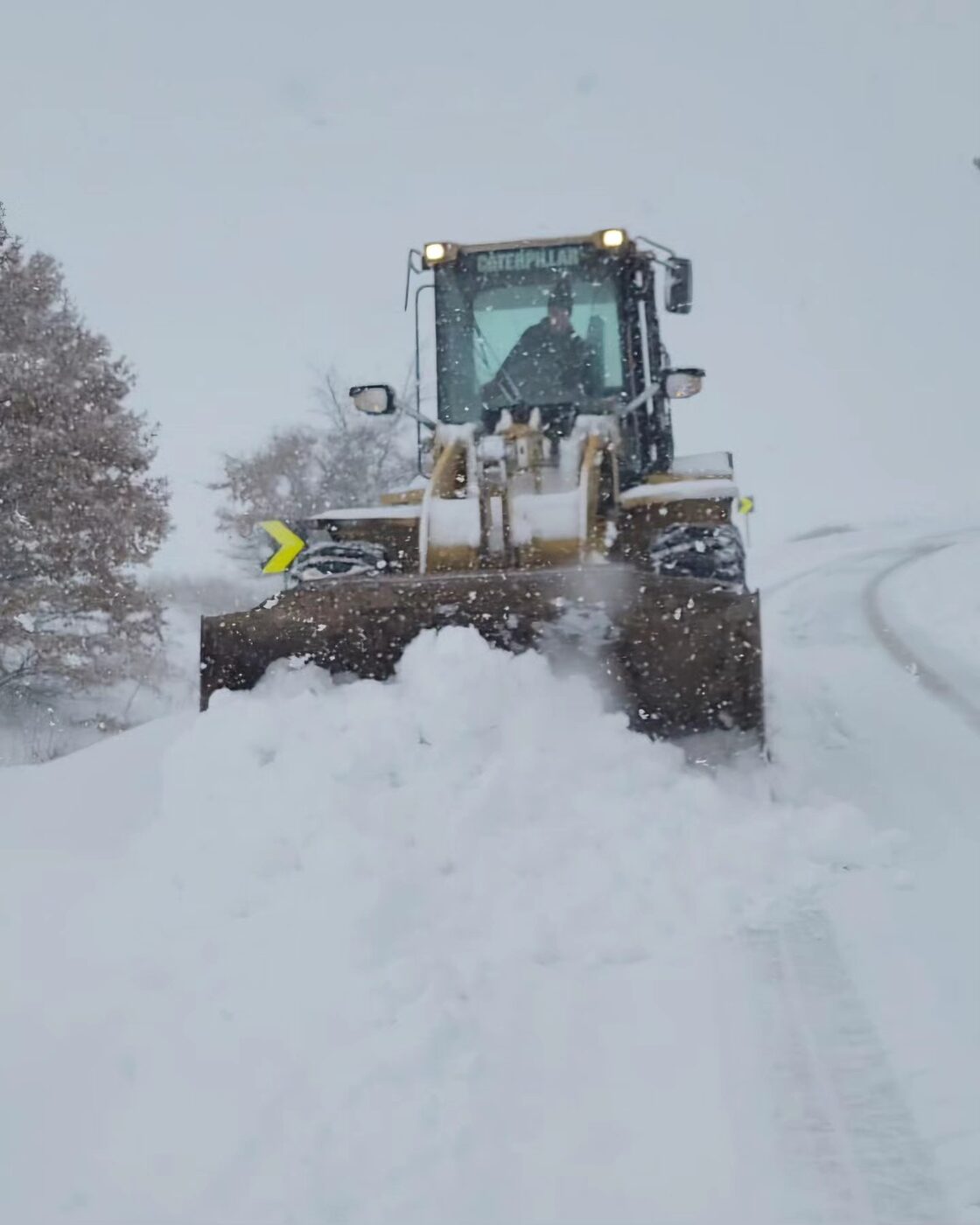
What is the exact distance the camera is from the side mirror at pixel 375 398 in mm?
7395

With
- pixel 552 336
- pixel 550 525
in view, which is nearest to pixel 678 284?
pixel 552 336

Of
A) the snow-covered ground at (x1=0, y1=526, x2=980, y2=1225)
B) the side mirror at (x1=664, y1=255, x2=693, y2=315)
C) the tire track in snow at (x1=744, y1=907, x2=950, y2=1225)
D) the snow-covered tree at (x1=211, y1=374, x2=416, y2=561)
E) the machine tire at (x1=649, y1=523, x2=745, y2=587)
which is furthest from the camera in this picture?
the snow-covered tree at (x1=211, y1=374, x2=416, y2=561)

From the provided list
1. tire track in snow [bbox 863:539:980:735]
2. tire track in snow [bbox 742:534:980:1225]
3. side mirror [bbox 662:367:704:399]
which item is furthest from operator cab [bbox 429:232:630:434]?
tire track in snow [bbox 742:534:980:1225]

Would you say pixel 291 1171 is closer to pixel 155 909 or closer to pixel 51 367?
pixel 155 909

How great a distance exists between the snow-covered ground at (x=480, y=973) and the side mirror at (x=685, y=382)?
2.79 m

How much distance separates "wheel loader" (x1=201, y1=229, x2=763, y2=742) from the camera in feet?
16.8

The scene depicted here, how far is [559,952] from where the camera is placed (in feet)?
11.3

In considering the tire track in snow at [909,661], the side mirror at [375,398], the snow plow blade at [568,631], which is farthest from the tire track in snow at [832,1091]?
the side mirror at [375,398]

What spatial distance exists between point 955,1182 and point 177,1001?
203 cm

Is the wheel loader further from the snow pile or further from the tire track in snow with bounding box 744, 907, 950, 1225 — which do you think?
the tire track in snow with bounding box 744, 907, 950, 1225

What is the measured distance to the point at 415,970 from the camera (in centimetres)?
318

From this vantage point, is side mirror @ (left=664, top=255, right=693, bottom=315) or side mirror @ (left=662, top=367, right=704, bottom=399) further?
side mirror @ (left=662, top=367, right=704, bottom=399)

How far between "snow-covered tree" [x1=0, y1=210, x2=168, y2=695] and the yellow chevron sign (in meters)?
7.99

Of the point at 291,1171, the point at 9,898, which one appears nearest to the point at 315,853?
the point at 9,898
